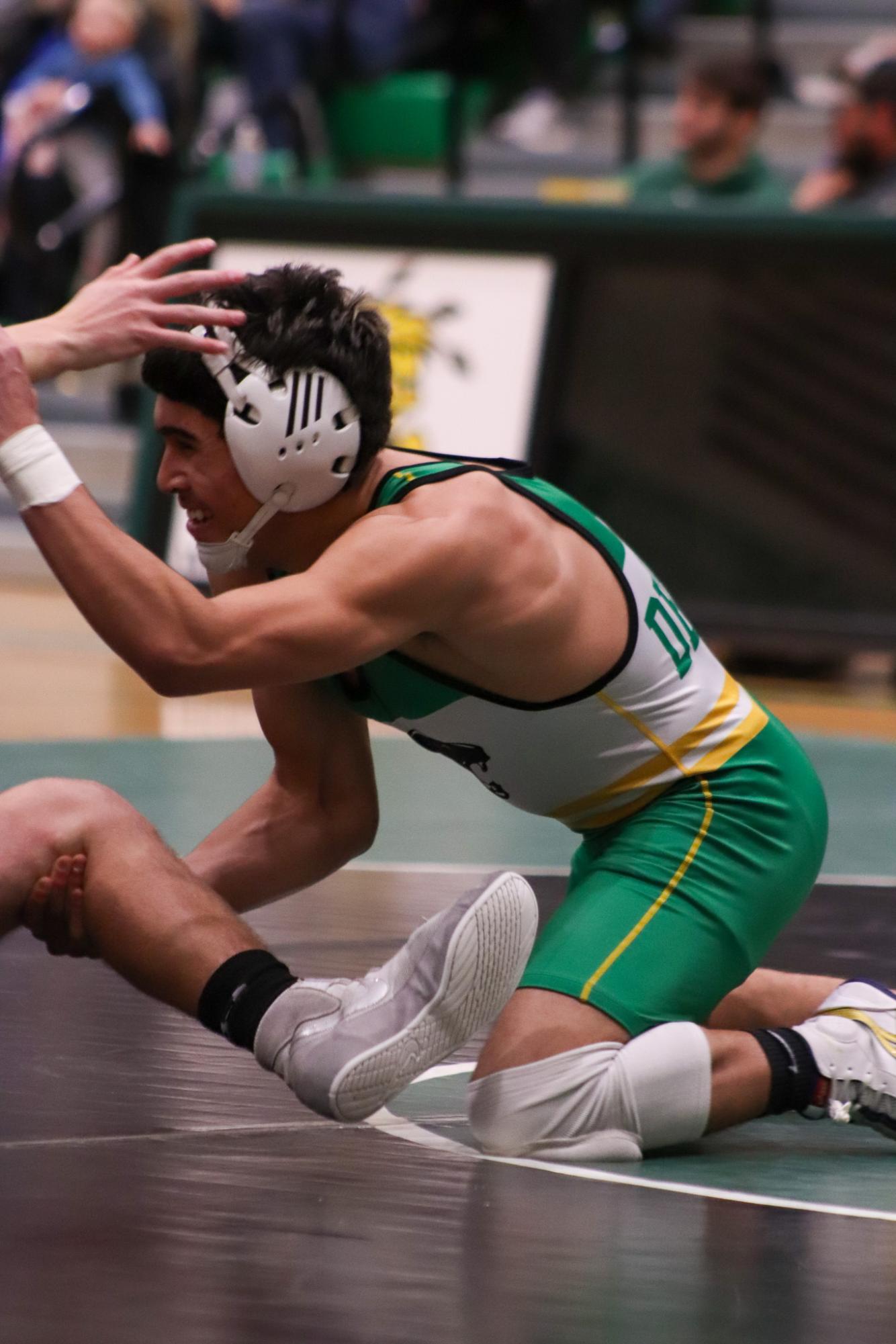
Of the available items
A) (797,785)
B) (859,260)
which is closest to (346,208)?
(859,260)

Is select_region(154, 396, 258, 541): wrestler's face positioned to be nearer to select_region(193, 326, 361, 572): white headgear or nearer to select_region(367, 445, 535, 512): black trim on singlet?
select_region(193, 326, 361, 572): white headgear

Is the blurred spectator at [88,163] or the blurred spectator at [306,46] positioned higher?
the blurred spectator at [306,46]

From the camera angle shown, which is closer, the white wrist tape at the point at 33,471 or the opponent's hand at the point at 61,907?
the white wrist tape at the point at 33,471

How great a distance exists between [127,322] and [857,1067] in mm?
1434

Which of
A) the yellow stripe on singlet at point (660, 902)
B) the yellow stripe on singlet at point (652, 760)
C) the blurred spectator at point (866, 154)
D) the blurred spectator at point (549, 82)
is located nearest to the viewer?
the yellow stripe on singlet at point (660, 902)

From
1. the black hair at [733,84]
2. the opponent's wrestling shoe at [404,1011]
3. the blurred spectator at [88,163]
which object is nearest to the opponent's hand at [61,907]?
the opponent's wrestling shoe at [404,1011]

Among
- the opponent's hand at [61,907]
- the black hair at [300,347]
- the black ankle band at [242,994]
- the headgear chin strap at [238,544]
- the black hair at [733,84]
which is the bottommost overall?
the black ankle band at [242,994]

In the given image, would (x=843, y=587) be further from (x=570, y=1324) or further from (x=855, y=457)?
(x=570, y=1324)

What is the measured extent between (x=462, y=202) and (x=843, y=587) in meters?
2.16

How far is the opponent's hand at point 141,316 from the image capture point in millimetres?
3145

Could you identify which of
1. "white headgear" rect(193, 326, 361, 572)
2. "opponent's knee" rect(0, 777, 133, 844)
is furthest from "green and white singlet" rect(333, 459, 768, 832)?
"opponent's knee" rect(0, 777, 133, 844)

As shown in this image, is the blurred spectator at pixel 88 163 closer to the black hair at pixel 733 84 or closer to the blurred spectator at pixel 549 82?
the blurred spectator at pixel 549 82

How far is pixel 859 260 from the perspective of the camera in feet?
27.6

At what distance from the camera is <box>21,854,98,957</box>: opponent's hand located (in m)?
3.15
